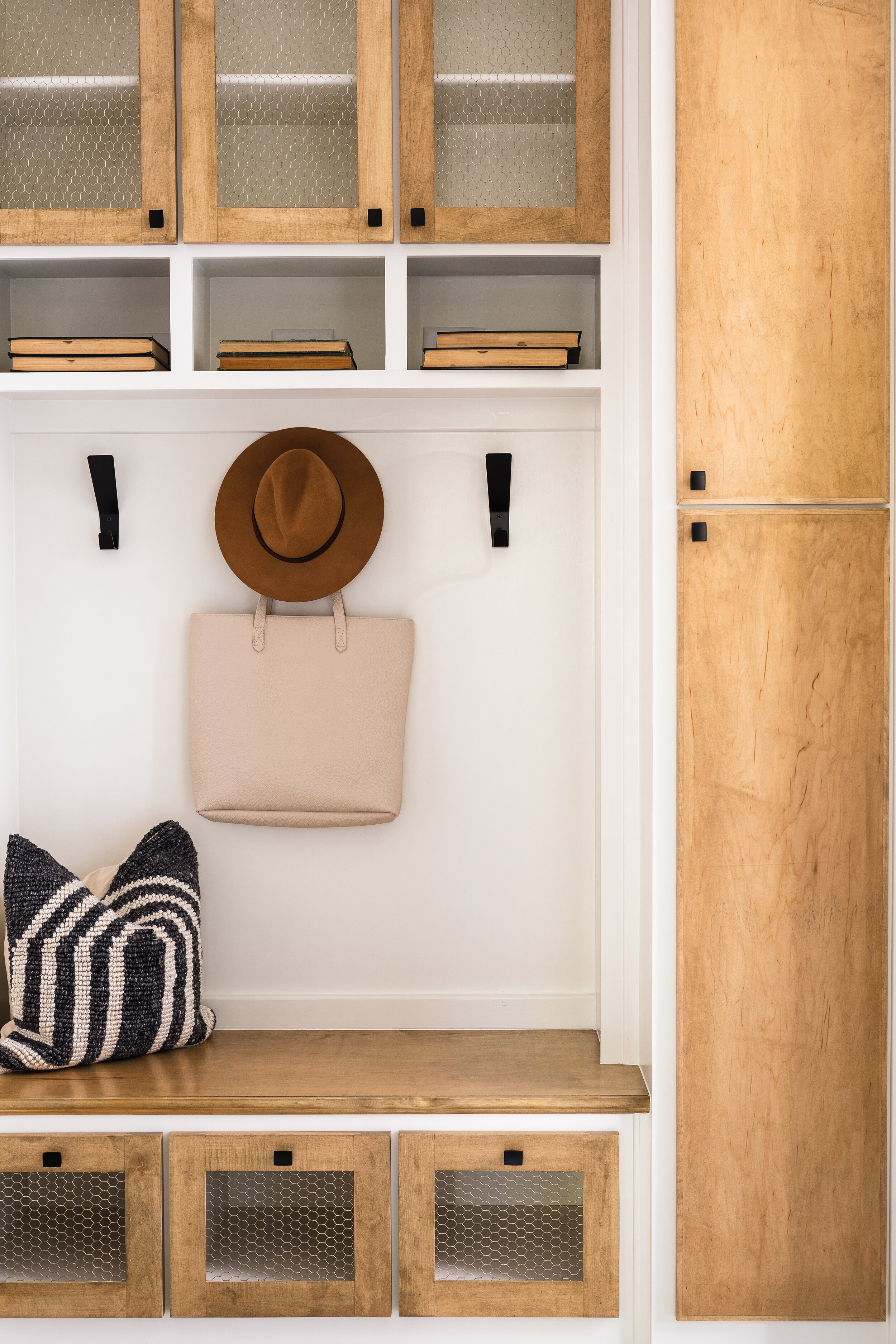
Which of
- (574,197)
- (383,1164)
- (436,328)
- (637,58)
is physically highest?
(637,58)

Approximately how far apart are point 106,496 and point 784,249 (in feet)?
4.45

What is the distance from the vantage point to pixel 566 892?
6.23 ft

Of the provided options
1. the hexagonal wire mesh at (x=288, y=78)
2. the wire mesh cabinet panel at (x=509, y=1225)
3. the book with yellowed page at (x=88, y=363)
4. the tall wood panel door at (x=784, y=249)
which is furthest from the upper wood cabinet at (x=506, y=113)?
the wire mesh cabinet panel at (x=509, y=1225)

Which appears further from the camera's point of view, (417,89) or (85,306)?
(85,306)

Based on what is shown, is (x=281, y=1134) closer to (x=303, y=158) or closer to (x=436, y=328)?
(x=436, y=328)

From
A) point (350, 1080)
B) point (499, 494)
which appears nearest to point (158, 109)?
point (499, 494)

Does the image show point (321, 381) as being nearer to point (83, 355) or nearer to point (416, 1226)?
point (83, 355)

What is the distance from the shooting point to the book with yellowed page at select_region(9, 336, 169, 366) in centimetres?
170

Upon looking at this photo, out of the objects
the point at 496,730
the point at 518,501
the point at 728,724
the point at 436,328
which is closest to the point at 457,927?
the point at 496,730

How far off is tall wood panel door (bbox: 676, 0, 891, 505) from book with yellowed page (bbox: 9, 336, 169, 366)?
993 mm

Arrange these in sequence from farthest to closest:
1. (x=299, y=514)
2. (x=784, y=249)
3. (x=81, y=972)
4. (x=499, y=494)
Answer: (x=499, y=494) → (x=299, y=514) → (x=81, y=972) → (x=784, y=249)

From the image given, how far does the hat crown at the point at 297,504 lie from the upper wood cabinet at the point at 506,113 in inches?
19.3

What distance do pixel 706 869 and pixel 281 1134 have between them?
866mm

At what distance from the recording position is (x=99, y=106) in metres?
1.65
